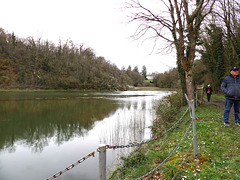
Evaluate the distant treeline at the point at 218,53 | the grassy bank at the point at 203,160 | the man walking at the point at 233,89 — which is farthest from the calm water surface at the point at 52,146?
the distant treeline at the point at 218,53

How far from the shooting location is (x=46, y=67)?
6581 centimetres

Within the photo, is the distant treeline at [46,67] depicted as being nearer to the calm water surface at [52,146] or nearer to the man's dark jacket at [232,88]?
the calm water surface at [52,146]

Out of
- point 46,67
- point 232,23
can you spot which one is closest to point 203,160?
point 232,23

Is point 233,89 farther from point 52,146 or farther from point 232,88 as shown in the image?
point 52,146

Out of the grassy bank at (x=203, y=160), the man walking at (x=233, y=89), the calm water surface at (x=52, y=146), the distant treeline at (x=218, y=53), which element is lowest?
the calm water surface at (x=52, y=146)

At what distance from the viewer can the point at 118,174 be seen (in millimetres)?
5277

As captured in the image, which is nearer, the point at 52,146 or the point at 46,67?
the point at 52,146

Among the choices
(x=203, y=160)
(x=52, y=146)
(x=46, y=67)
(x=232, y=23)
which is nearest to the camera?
(x=203, y=160)

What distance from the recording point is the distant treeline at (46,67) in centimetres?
5722

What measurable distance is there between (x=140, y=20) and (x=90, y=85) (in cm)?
5481

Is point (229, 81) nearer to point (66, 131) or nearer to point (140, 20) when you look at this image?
point (140, 20)

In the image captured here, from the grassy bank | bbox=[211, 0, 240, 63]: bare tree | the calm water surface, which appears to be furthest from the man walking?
bbox=[211, 0, 240, 63]: bare tree

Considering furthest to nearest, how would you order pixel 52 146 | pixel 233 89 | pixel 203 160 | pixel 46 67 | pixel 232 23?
pixel 46 67, pixel 232 23, pixel 52 146, pixel 233 89, pixel 203 160

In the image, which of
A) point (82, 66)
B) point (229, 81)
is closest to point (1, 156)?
point (229, 81)
